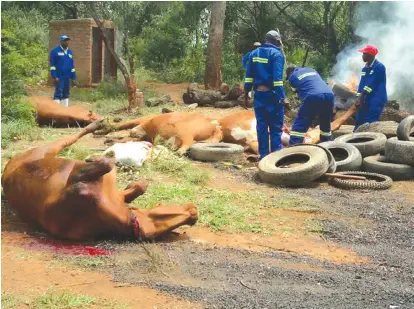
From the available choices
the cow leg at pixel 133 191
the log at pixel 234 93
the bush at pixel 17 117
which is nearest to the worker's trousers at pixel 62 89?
the bush at pixel 17 117

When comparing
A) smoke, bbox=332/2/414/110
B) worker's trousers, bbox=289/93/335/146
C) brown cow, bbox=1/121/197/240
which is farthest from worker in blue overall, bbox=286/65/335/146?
smoke, bbox=332/2/414/110

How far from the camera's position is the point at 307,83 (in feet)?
27.8

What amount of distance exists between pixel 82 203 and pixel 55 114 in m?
7.13

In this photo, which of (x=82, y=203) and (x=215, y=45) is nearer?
(x=82, y=203)

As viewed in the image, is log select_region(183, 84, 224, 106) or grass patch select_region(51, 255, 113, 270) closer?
grass patch select_region(51, 255, 113, 270)

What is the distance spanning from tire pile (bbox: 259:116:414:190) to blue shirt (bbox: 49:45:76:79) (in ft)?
24.2

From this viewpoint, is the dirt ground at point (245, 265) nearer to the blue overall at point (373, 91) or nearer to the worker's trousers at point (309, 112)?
the worker's trousers at point (309, 112)

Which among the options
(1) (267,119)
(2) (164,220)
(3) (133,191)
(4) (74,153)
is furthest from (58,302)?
(1) (267,119)

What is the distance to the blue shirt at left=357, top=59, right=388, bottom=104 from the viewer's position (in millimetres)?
9688

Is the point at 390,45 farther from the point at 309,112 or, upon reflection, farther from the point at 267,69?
the point at 267,69

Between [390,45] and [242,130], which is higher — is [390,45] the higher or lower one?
the higher one

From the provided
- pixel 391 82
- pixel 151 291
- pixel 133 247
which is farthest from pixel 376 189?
pixel 391 82

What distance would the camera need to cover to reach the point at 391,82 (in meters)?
17.0

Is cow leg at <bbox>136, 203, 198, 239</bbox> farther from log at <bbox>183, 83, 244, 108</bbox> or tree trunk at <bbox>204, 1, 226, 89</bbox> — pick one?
tree trunk at <bbox>204, 1, 226, 89</bbox>
